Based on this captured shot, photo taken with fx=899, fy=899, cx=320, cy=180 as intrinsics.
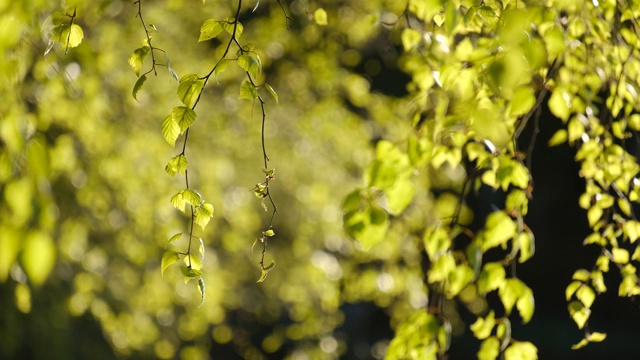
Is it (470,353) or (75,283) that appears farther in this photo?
(470,353)

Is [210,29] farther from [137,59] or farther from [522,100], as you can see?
[522,100]

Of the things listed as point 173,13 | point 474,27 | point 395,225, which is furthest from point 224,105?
point 474,27

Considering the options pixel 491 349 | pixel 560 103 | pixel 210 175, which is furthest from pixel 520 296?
pixel 210 175

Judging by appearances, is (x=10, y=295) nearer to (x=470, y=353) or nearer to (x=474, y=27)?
(x=474, y=27)

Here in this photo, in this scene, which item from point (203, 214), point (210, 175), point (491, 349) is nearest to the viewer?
point (203, 214)

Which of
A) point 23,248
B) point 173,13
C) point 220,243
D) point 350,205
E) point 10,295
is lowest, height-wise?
point 220,243

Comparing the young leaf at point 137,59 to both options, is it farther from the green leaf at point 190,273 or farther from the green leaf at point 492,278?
the green leaf at point 492,278

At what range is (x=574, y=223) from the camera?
7.37m

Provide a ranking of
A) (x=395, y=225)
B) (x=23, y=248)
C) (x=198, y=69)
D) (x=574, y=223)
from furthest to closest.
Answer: (x=574, y=223)
(x=395, y=225)
(x=198, y=69)
(x=23, y=248)

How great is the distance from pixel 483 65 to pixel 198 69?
2.46 metres

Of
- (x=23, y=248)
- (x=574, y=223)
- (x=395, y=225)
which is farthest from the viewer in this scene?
(x=574, y=223)

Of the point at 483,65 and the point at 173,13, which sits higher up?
the point at 483,65

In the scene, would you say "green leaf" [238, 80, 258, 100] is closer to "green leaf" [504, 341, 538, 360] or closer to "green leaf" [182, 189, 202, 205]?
"green leaf" [182, 189, 202, 205]

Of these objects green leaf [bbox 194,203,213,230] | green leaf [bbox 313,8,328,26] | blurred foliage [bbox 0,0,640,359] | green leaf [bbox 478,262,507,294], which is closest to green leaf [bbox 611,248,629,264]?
green leaf [bbox 478,262,507,294]
